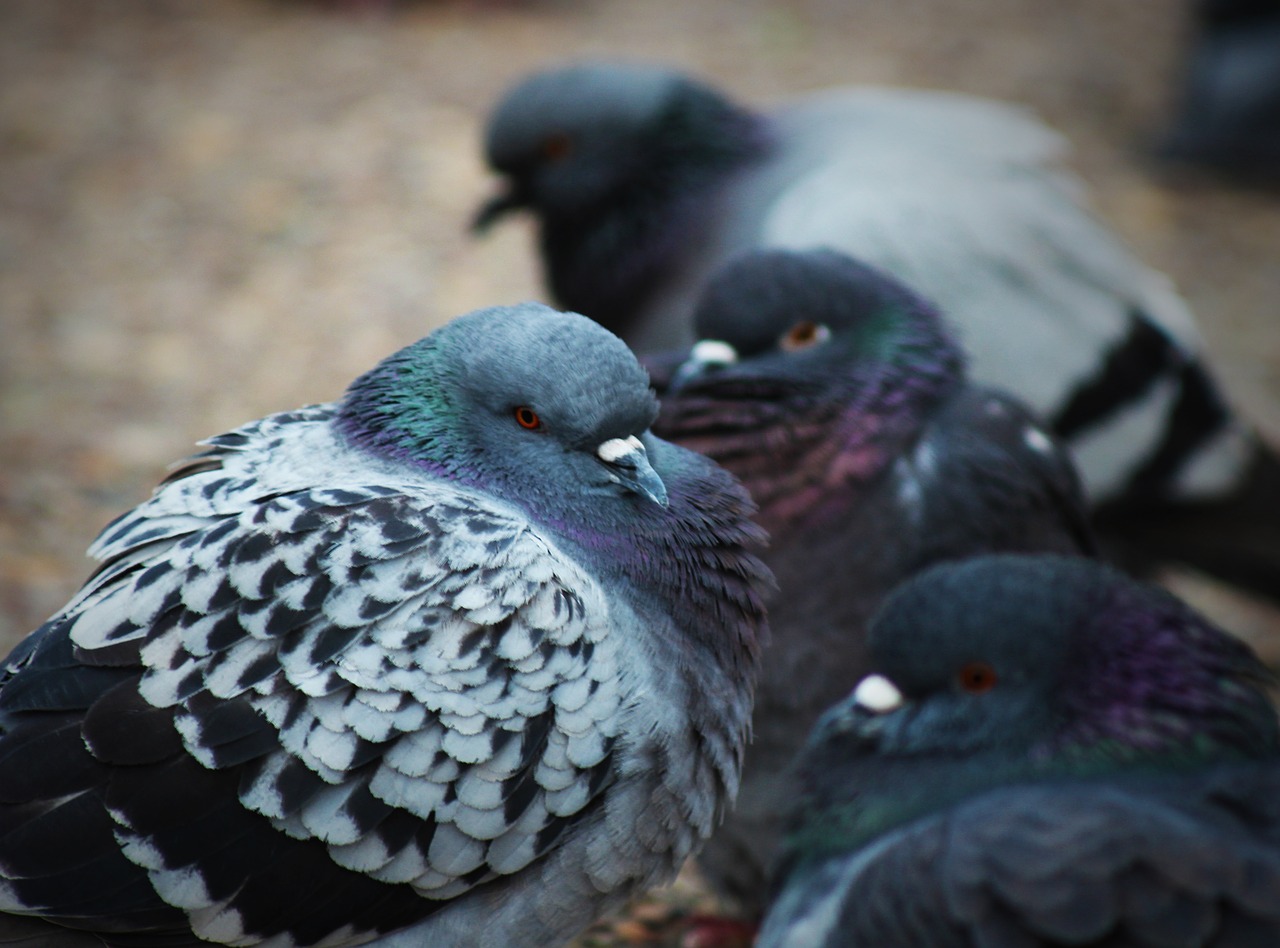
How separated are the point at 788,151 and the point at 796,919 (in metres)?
3.36

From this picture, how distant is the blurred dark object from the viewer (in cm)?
986

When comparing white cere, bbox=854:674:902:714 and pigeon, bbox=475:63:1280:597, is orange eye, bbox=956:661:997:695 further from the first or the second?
pigeon, bbox=475:63:1280:597

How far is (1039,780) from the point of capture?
2.84 metres

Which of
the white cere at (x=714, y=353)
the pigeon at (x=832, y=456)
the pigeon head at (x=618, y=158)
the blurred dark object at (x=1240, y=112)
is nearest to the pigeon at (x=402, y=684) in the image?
the pigeon at (x=832, y=456)

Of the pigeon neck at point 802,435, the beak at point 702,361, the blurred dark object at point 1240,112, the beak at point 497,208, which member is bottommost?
the blurred dark object at point 1240,112

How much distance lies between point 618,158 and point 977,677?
2.96 m

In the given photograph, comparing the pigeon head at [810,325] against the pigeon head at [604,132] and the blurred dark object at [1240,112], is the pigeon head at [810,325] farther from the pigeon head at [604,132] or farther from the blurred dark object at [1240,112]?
the blurred dark object at [1240,112]

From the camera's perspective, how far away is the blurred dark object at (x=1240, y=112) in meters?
9.86

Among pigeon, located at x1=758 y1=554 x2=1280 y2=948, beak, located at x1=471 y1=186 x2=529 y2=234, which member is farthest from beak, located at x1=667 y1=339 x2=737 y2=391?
beak, located at x1=471 y1=186 x2=529 y2=234

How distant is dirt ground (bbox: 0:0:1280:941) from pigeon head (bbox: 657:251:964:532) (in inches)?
106

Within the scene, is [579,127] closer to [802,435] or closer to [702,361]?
[702,361]

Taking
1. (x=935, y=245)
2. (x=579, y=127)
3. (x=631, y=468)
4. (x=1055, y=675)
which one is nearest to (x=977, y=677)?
(x=1055, y=675)

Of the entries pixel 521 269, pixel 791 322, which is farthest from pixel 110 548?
pixel 521 269

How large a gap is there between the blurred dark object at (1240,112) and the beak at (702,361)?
736 cm
